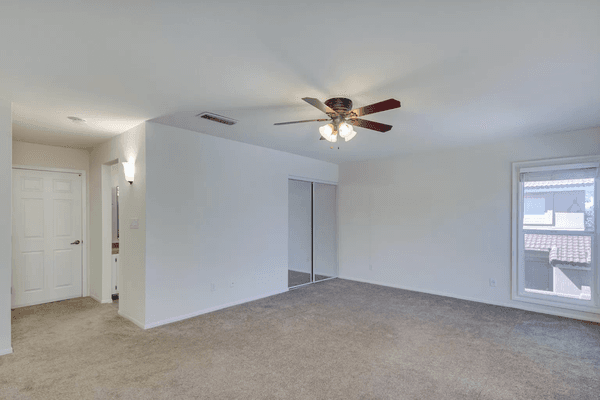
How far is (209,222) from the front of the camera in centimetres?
438

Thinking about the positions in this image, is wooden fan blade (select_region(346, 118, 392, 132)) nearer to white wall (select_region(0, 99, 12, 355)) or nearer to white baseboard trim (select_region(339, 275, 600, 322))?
white wall (select_region(0, 99, 12, 355))

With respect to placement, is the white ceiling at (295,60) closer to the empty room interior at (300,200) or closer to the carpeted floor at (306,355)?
the empty room interior at (300,200)

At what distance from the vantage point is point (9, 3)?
1575mm

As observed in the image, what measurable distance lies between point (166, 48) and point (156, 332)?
299 centimetres

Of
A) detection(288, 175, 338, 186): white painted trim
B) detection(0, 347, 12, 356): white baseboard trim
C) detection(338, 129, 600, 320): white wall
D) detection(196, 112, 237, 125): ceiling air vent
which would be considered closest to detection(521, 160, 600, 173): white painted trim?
detection(338, 129, 600, 320): white wall

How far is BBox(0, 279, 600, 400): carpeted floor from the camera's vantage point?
2.49 meters

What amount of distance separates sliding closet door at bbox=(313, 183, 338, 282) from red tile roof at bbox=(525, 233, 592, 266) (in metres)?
3.31

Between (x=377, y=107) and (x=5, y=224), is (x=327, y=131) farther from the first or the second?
(x=5, y=224)

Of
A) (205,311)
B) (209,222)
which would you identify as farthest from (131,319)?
(209,222)

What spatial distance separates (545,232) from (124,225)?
224 inches

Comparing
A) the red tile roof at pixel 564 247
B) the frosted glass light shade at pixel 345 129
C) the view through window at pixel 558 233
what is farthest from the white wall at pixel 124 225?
the red tile roof at pixel 564 247

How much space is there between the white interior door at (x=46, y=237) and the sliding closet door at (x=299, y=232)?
135 inches

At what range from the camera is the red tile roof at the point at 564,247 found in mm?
4238

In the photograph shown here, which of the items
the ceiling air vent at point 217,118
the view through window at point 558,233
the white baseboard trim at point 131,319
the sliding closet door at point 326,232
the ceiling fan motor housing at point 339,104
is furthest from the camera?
the sliding closet door at point 326,232
